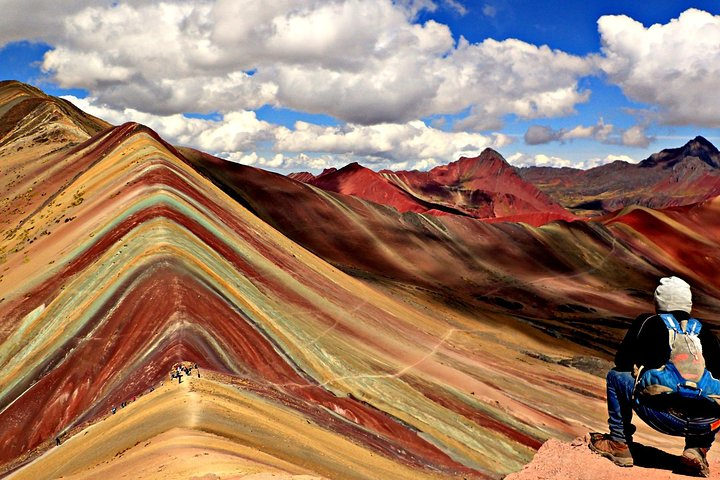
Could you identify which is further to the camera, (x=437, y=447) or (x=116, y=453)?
(x=437, y=447)

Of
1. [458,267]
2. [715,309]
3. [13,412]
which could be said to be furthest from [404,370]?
[715,309]

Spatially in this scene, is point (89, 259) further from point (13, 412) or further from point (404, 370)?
point (404, 370)

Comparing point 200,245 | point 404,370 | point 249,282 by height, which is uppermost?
point 200,245

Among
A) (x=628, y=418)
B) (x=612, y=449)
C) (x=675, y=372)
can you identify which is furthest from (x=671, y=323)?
(x=612, y=449)

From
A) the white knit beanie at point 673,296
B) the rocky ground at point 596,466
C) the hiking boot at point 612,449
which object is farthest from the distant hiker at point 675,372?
the hiking boot at point 612,449

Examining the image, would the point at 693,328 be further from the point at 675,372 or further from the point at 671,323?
the point at 675,372

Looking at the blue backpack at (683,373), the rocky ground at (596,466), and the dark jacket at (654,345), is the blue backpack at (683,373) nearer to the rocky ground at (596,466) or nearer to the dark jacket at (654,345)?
the dark jacket at (654,345)

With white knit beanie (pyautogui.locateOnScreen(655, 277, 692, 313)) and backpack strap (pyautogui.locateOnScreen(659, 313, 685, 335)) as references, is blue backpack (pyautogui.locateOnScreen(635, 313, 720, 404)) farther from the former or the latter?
white knit beanie (pyautogui.locateOnScreen(655, 277, 692, 313))
